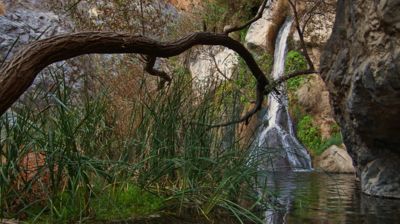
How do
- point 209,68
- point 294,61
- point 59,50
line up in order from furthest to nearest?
point 294,61 → point 209,68 → point 59,50

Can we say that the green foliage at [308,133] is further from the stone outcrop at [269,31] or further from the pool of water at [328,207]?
the pool of water at [328,207]

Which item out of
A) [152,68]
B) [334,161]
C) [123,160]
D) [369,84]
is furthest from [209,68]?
A: [334,161]

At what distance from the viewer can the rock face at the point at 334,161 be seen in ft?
44.8

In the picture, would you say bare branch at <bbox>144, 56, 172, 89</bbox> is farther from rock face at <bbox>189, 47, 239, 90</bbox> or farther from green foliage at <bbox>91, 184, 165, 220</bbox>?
green foliage at <bbox>91, 184, 165, 220</bbox>

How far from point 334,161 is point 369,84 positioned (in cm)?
787

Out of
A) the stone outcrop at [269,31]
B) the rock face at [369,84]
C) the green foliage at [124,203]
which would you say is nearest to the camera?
the green foliage at [124,203]

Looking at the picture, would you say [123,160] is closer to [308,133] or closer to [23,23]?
[308,133]

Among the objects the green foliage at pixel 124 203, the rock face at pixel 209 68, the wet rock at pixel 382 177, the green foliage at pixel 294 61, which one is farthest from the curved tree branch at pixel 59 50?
the green foliage at pixel 294 61

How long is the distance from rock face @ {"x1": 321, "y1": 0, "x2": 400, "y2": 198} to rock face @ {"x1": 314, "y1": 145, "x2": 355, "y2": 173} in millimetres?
5014

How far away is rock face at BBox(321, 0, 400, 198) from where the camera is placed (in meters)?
6.29

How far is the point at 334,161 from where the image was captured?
46.8 feet

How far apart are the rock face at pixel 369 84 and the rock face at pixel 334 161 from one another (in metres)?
5.01

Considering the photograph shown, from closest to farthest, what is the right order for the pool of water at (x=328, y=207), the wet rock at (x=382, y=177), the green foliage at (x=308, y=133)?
the pool of water at (x=328, y=207) < the wet rock at (x=382, y=177) < the green foliage at (x=308, y=133)

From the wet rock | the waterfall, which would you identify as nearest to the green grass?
the wet rock
